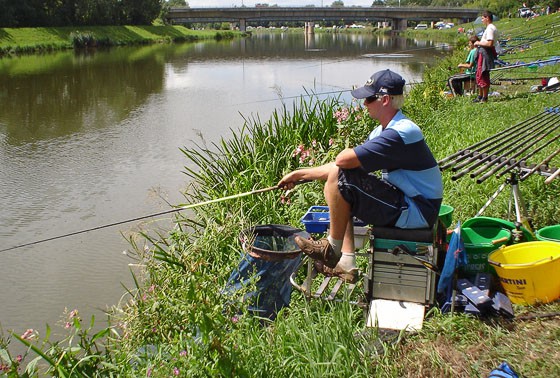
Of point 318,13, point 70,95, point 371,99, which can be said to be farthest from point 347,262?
point 318,13

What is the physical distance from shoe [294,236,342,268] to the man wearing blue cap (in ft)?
0.11

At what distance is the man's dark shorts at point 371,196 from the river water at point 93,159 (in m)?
2.22

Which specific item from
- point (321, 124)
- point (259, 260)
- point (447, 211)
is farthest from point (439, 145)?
point (259, 260)

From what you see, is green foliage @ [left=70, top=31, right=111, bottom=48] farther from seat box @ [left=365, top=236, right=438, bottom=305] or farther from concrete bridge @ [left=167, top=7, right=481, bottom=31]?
seat box @ [left=365, top=236, right=438, bottom=305]

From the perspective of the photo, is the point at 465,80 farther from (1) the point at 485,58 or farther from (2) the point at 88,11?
(2) the point at 88,11

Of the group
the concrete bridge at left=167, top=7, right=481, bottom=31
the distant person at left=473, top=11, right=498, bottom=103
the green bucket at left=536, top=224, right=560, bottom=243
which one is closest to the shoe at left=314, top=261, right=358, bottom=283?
the green bucket at left=536, top=224, right=560, bottom=243

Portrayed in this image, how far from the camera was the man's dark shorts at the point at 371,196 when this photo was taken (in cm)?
311

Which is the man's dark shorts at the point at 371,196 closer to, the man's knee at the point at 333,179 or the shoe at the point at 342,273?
the man's knee at the point at 333,179

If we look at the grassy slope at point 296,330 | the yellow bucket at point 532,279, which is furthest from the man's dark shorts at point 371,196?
the yellow bucket at point 532,279

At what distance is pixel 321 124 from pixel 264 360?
4251 mm

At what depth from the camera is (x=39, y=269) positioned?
5652 mm

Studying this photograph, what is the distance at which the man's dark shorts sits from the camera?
10.2 feet

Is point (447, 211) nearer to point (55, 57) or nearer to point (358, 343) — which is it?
point (358, 343)

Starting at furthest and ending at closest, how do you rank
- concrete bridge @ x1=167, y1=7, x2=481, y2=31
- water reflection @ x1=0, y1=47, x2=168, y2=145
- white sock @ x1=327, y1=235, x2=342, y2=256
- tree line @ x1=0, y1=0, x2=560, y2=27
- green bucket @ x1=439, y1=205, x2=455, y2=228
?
1. concrete bridge @ x1=167, y1=7, x2=481, y2=31
2. tree line @ x1=0, y1=0, x2=560, y2=27
3. water reflection @ x1=0, y1=47, x2=168, y2=145
4. green bucket @ x1=439, y1=205, x2=455, y2=228
5. white sock @ x1=327, y1=235, x2=342, y2=256
